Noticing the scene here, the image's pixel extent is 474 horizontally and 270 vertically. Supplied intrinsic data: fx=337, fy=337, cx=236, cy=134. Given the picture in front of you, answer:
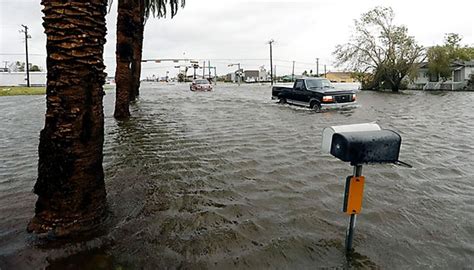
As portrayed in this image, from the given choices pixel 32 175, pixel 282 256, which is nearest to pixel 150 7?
pixel 32 175

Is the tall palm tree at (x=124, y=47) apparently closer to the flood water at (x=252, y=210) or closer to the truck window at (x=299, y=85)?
the flood water at (x=252, y=210)

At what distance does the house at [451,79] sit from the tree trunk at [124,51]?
4109cm

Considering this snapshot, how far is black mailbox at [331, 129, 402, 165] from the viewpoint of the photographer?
8.34 ft

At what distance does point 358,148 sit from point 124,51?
10.5 m

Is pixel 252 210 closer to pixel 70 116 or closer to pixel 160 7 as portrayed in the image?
pixel 70 116

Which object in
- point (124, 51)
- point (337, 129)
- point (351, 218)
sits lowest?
point (351, 218)

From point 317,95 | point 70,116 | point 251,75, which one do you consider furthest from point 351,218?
point 251,75

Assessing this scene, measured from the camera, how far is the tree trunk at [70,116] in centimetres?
298

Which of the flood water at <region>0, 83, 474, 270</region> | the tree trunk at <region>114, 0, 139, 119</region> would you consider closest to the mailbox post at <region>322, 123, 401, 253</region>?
the flood water at <region>0, 83, 474, 270</region>

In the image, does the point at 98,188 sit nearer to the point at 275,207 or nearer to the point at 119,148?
the point at 275,207

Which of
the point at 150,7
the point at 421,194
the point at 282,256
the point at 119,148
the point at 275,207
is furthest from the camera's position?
the point at 150,7

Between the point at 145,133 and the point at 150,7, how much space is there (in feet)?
46.9

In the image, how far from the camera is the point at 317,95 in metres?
15.6

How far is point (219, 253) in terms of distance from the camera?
2943mm
